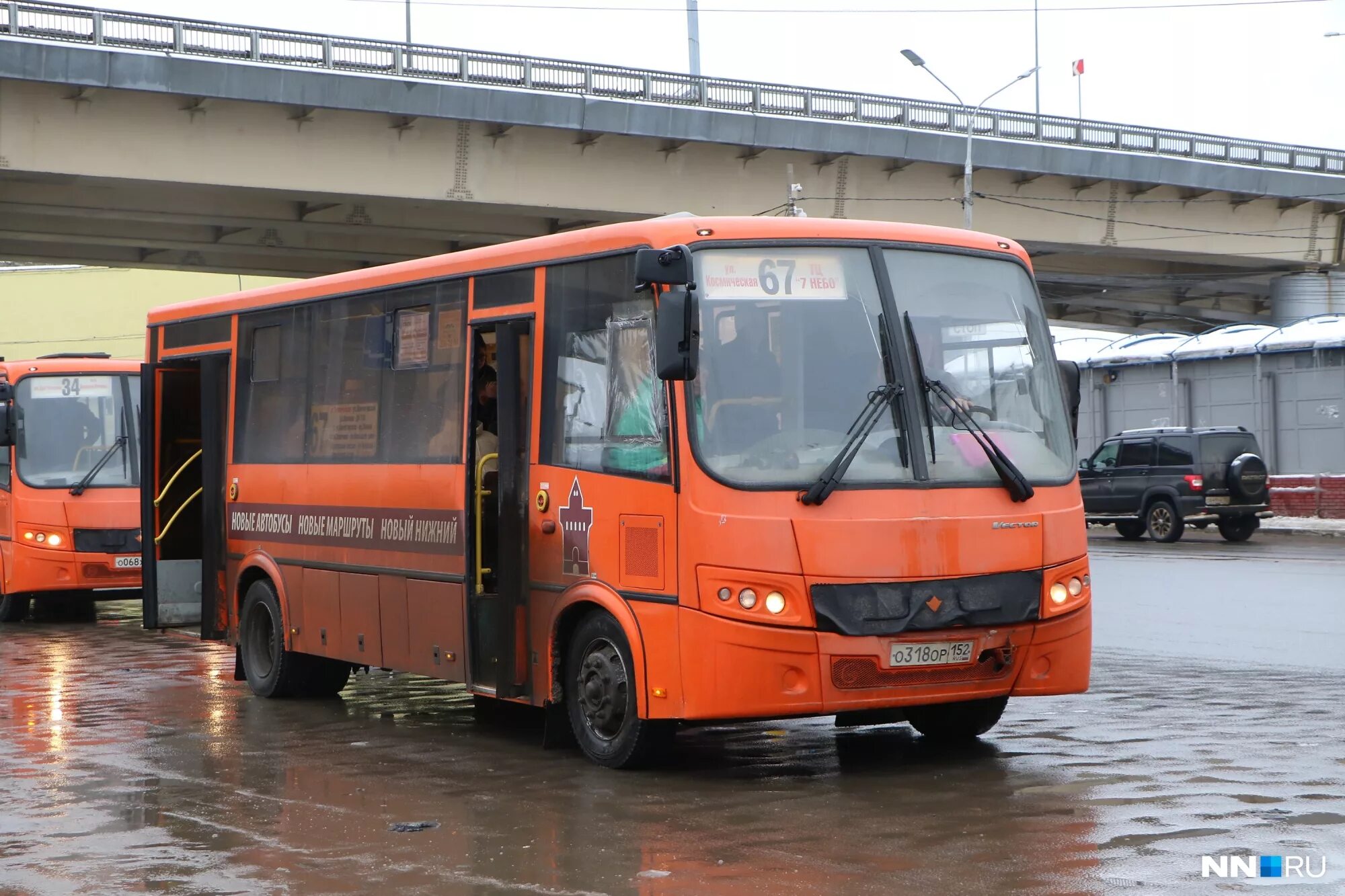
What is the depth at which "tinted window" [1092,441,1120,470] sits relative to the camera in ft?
115

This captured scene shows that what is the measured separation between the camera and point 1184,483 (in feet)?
109

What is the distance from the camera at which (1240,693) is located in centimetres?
1170

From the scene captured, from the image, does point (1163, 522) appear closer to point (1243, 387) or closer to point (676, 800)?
point (1243, 387)

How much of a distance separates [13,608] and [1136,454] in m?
21.5

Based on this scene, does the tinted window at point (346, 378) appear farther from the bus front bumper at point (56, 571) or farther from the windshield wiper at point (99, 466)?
the windshield wiper at point (99, 466)

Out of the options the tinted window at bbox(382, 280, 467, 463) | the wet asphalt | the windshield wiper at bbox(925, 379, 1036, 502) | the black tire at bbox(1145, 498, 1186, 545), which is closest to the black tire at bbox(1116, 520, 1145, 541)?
the black tire at bbox(1145, 498, 1186, 545)

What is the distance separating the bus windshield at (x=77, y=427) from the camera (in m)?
19.7

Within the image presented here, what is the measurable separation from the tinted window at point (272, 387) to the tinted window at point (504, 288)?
7.62ft

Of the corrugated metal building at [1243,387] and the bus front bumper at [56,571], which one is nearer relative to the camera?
the bus front bumper at [56,571]

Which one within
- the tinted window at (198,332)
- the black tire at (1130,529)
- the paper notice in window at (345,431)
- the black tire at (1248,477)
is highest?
the tinted window at (198,332)

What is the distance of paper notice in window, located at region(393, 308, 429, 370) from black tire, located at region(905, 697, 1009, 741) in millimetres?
3504

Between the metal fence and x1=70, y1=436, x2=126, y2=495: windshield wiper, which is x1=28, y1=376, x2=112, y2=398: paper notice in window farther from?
the metal fence

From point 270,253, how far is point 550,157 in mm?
9452

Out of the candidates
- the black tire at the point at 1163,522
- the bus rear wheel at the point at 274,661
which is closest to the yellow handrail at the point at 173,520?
the bus rear wheel at the point at 274,661
